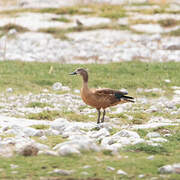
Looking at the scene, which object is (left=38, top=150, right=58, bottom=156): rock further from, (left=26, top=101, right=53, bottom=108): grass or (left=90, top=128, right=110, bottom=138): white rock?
(left=26, top=101, right=53, bottom=108): grass

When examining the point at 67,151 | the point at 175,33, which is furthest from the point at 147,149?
the point at 175,33

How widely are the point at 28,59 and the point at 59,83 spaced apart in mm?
5219

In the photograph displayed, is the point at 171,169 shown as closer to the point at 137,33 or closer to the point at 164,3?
the point at 137,33

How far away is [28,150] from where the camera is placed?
7.21m

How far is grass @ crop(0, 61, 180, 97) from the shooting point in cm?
1591

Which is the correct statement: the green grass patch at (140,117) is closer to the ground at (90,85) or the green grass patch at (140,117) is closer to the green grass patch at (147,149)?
the ground at (90,85)

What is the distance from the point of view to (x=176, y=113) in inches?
479

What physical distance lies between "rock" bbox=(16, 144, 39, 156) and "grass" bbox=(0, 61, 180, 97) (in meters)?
7.75

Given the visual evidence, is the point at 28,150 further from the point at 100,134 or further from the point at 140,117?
the point at 140,117

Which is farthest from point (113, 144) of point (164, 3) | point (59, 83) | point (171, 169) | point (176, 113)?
point (164, 3)

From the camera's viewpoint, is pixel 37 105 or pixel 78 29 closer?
pixel 37 105

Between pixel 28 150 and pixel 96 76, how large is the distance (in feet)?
33.5

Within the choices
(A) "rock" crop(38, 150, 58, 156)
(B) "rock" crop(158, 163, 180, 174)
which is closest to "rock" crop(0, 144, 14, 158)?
(A) "rock" crop(38, 150, 58, 156)

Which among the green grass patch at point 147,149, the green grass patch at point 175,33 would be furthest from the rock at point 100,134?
the green grass patch at point 175,33
